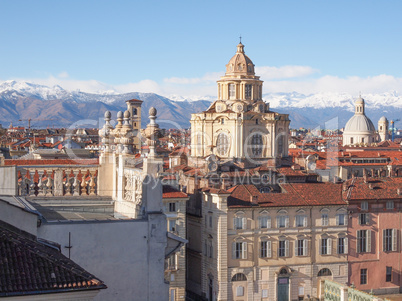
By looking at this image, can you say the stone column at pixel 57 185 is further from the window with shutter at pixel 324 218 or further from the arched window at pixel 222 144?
the arched window at pixel 222 144

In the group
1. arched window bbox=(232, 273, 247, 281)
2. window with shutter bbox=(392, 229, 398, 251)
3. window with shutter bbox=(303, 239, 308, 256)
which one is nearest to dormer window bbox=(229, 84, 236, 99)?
window with shutter bbox=(392, 229, 398, 251)

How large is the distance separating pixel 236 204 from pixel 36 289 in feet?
120

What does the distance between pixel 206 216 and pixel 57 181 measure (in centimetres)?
3163

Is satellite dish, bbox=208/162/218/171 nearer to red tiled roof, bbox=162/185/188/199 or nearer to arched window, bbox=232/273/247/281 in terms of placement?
red tiled roof, bbox=162/185/188/199

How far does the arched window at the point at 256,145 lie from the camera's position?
66.2 meters

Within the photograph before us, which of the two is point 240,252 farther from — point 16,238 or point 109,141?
point 16,238

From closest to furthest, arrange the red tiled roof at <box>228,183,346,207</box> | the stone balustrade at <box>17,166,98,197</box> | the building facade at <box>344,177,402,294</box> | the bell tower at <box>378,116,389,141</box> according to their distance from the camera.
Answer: the stone balustrade at <box>17,166,98,197</box>
the red tiled roof at <box>228,183,346,207</box>
the building facade at <box>344,177,402,294</box>
the bell tower at <box>378,116,389,141</box>

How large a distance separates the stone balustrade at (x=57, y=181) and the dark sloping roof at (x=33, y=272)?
4746mm

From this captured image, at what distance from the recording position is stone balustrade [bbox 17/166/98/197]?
14312 millimetres

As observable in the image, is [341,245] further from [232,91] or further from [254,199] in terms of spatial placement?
[232,91]

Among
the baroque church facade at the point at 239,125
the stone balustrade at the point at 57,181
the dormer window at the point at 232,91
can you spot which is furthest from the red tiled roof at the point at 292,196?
the stone balustrade at the point at 57,181

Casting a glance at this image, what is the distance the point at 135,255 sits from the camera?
11203 mm

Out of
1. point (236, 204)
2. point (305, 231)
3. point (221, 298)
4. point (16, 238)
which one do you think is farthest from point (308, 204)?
point (16, 238)

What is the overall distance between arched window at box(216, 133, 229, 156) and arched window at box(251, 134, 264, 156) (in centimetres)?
226
